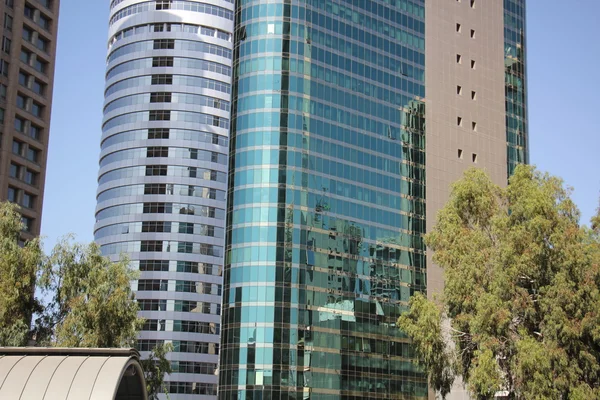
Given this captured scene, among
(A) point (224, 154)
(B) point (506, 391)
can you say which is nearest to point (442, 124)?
(A) point (224, 154)

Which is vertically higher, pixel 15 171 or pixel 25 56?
pixel 25 56

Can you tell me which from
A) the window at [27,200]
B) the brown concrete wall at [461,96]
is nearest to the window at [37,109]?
the window at [27,200]

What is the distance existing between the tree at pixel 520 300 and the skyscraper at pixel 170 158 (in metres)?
79.1

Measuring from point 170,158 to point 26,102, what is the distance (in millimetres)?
42251

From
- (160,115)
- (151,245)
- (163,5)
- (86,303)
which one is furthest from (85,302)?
(163,5)

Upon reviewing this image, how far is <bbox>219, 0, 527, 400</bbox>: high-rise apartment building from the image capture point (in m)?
99.1

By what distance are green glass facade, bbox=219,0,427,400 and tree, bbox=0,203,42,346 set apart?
127ft

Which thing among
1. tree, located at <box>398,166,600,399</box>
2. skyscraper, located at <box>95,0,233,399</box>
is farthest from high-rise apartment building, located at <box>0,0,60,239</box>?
tree, located at <box>398,166,600,399</box>

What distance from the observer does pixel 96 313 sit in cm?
6241

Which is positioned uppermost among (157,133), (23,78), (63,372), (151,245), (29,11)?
(29,11)

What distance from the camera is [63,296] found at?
2516 inches

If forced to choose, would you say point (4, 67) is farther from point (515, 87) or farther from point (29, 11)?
point (515, 87)

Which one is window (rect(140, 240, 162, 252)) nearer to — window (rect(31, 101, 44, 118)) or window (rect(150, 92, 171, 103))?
window (rect(150, 92, 171, 103))

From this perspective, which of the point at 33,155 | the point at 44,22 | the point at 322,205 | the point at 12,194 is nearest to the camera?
the point at 12,194
